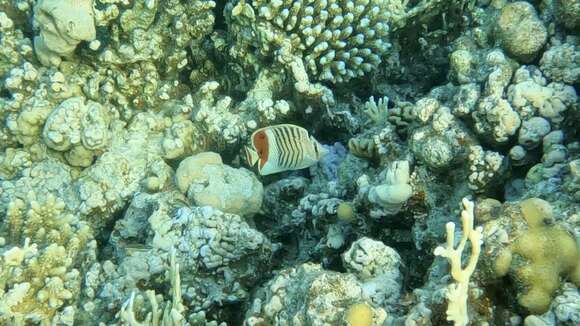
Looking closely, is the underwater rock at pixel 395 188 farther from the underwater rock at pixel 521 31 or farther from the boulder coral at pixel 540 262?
the underwater rock at pixel 521 31

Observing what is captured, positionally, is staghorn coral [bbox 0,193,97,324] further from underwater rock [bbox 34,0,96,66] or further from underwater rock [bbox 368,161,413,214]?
underwater rock [bbox 368,161,413,214]

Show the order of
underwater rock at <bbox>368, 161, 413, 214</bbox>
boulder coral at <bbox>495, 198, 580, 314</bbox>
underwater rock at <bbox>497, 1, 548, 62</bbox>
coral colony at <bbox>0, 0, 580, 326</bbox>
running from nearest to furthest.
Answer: boulder coral at <bbox>495, 198, 580, 314</bbox>, coral colony at <bbox>0, 0, 580, 326</bbox>, underwater rock at <bbox>368, 161, 413, 214</bbox>, underwater rock at <bbox>497, 1, 548, 62</bbox>

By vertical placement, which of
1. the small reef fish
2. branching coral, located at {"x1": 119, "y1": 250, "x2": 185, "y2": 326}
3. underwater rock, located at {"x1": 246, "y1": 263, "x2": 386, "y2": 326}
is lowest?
branching coral, located at {"x1": 119, "y1": 250, "x2": 185, "y2": 326}

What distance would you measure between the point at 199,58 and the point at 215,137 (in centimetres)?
80

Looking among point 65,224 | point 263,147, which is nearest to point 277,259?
point 263,147

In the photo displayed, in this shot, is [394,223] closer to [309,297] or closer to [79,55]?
[309,297]

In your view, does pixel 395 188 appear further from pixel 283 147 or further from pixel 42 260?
pixel 42 260

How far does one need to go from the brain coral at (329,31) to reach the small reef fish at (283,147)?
0.97 m

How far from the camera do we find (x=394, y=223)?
299cm

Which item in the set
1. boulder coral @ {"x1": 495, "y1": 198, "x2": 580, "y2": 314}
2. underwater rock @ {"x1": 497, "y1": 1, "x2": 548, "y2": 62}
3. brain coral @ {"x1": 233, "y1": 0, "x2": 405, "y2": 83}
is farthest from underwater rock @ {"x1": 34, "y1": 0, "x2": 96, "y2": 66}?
boulder coral @ {"x1": 495, "y1": 198, "x2": 580, "y2": 314}

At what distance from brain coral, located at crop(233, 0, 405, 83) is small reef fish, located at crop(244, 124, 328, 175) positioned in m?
0.97

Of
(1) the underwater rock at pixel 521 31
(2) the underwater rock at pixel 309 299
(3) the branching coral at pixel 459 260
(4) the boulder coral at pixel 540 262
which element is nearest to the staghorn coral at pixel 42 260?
(2) the underwater rock at pixel 309 299

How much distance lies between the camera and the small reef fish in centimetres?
307

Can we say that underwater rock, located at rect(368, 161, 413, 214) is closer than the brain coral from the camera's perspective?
Yes
